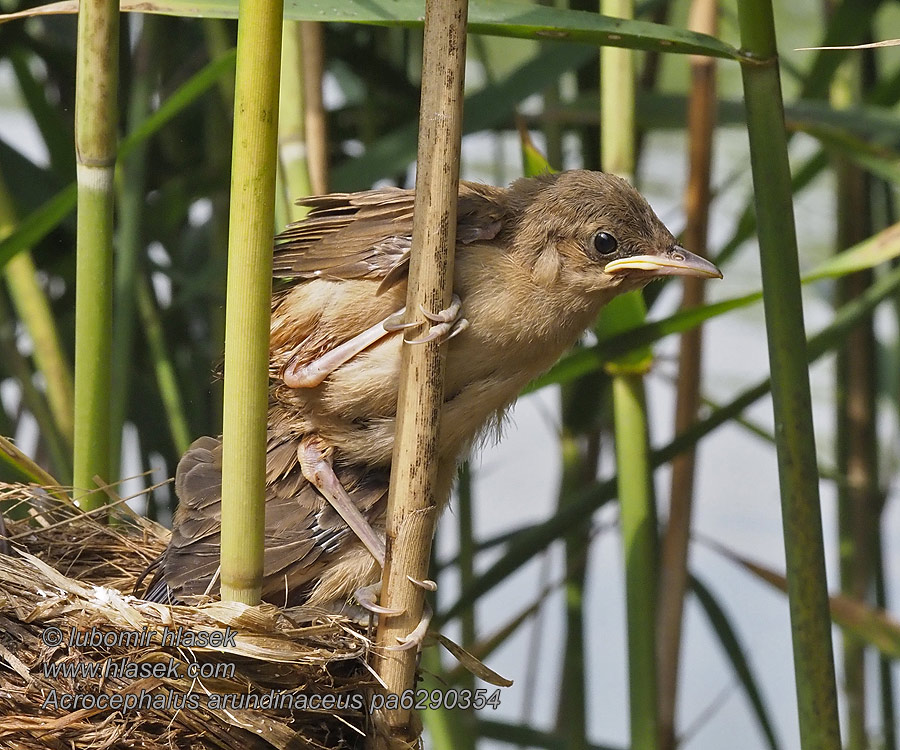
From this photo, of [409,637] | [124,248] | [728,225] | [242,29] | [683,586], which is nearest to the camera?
[242,29]

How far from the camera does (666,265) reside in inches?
33.7

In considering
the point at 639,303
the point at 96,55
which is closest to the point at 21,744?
the point at 96,55

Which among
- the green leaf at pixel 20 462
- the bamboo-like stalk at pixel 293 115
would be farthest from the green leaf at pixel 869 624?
the green leaf at pixel 20 462

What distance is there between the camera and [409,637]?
749mm

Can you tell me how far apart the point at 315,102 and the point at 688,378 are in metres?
0.56

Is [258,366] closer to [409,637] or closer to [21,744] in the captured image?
[409,637]

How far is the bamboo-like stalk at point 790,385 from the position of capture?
743mm

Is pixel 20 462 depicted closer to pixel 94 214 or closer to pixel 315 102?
pixel 94 214

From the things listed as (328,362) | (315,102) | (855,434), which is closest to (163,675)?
(328,362)

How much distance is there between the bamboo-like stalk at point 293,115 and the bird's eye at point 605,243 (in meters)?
0.30

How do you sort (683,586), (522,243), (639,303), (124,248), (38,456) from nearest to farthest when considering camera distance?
(522,243) < (639,303) < (124,248) < (683,586) < (38,456)

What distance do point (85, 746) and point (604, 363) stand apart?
57 centimetres

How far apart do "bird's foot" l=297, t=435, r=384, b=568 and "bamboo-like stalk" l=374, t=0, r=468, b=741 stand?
18cm

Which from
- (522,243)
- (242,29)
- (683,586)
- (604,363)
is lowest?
(683,586)
